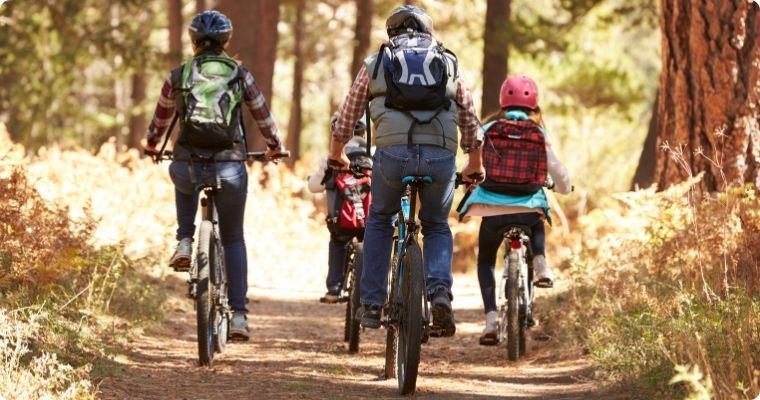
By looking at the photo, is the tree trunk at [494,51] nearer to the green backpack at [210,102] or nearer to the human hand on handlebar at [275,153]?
the human hand on handlebar at [275,153]

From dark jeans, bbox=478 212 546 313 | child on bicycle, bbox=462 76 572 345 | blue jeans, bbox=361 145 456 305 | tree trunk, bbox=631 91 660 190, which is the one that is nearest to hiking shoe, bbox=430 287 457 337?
blue jeans, bbox=361 145 456 305

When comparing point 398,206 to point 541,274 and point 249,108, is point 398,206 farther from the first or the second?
point 541,274

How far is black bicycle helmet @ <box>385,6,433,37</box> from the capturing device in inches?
288

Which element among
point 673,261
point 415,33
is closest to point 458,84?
point 415,33

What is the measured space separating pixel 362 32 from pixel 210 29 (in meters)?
18.6

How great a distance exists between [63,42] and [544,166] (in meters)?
19.7

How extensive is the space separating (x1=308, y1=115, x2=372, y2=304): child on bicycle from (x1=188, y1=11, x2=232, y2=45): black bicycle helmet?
1.24m

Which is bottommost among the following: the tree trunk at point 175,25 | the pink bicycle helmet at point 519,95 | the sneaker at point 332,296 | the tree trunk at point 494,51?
the sneaker at point 332,296

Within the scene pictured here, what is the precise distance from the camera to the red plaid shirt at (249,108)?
26.9 feet

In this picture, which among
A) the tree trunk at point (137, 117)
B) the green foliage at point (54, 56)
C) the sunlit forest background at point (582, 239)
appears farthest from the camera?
the tree trunk at point (137, 117)

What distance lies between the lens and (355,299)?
9.09m

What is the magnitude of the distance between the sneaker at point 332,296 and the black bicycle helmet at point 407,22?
9.07ft

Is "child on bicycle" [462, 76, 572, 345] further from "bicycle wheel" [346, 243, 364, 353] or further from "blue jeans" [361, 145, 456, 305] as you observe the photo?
"blue jeans" [361, 145, 456, 305]

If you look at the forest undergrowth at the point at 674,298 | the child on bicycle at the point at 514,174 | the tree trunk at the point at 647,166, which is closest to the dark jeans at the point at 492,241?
the child on bicycle at the point at 514,174
